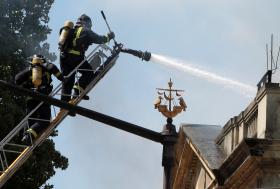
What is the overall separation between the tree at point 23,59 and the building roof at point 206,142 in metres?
6.74

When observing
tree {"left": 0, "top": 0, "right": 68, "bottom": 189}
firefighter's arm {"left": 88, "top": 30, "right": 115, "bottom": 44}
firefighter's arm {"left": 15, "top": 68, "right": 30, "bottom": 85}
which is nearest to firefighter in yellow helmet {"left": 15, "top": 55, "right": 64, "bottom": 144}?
firefighter's arm {"left": 15, "top": 68, "right": 30, "bottom": 85}

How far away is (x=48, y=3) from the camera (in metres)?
29.4

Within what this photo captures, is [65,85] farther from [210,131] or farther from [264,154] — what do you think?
[210,131]

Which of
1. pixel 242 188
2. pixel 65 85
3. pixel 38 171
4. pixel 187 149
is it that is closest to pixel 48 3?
pixel 38 171

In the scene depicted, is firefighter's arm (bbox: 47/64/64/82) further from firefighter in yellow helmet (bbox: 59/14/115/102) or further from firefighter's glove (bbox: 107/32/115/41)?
firefighter's glove (bbox: 107/32/115/41)

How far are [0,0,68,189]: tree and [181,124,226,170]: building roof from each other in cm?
674

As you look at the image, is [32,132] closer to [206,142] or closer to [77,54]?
[77,54]

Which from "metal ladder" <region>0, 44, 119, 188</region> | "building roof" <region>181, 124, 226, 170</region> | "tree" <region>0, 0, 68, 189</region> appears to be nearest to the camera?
"metal ladder" <region>0, 44, 119, 188</region>

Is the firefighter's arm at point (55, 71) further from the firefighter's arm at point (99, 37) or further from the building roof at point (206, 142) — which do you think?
the building roof at point (206, 142)

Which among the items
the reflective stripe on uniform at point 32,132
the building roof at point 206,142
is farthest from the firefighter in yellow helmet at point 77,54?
the building roof at point 206,142

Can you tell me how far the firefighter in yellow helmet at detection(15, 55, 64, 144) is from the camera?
494 inches

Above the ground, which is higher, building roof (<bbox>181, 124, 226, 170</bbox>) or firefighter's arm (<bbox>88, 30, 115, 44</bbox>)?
building roof (<bbox>181, 124, 226, 170</bbox>)

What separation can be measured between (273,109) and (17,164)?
6004mm

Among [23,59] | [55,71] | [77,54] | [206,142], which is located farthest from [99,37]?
[23,59]
